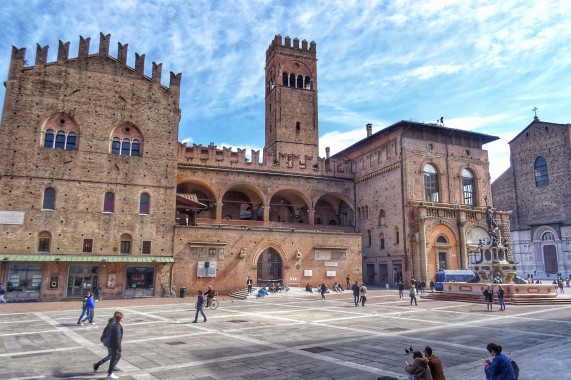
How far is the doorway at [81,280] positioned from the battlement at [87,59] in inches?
584

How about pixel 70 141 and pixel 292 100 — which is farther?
pixel 292 100

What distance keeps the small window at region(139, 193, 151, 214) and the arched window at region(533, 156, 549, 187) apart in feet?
160

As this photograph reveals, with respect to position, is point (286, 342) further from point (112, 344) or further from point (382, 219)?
point (382, 219)

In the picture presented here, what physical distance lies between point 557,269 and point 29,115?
183ft

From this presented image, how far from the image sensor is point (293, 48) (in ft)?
169

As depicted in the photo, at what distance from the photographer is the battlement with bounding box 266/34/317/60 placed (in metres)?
51.0

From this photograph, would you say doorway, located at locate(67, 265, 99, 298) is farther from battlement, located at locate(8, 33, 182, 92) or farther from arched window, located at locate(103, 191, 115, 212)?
battlement, located at locate(8, 33, 182, 92)

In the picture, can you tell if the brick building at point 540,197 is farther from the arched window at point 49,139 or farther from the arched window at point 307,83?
the arched window at point 49,139

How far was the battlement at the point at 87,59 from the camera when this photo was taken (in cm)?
3009

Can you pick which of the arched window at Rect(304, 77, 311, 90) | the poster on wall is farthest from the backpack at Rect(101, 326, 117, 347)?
the arched window at Rect(304, 77, 311, 90)

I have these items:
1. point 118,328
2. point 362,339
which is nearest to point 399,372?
point 362,339

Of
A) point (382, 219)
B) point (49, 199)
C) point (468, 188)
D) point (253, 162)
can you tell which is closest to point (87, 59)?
point (49, 199)

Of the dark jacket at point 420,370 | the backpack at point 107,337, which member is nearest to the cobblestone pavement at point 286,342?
the backpack at point 107,337

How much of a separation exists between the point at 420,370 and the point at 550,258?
52.6 meters
